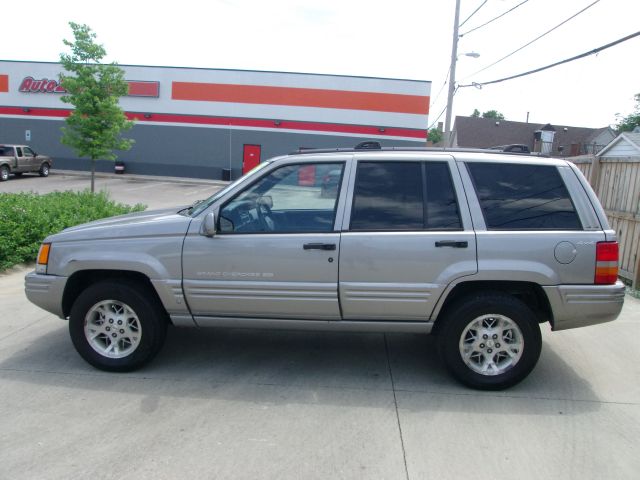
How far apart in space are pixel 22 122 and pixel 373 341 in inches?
1335

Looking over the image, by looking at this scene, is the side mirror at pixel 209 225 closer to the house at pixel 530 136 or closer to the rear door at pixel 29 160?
the rear door at pixel 29 160

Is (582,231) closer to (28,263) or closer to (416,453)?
(416,453)

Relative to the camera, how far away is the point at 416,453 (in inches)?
132

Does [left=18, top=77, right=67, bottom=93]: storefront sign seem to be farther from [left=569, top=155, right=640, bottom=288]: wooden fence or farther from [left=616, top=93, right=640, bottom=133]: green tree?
[left=616, top=93, right=640, bottom=133]: green tree

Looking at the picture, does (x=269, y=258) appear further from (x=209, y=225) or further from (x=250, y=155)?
(x=250, y=155)

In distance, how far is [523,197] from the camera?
4.23m

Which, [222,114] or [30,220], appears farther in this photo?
[222,114]

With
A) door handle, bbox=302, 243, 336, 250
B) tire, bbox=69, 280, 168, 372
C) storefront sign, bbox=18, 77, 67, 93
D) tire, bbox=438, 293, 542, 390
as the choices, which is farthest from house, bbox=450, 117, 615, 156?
tire, bbox=69, 280, 168, 372

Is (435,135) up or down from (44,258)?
up

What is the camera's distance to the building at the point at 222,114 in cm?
2959

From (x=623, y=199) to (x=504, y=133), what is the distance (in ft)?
152

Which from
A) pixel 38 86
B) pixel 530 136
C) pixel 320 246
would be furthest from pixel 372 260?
pixel 530 136

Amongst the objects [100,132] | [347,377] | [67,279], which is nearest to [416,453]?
[347,377]

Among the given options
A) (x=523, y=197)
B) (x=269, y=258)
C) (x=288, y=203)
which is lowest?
(x=269, y=258)
